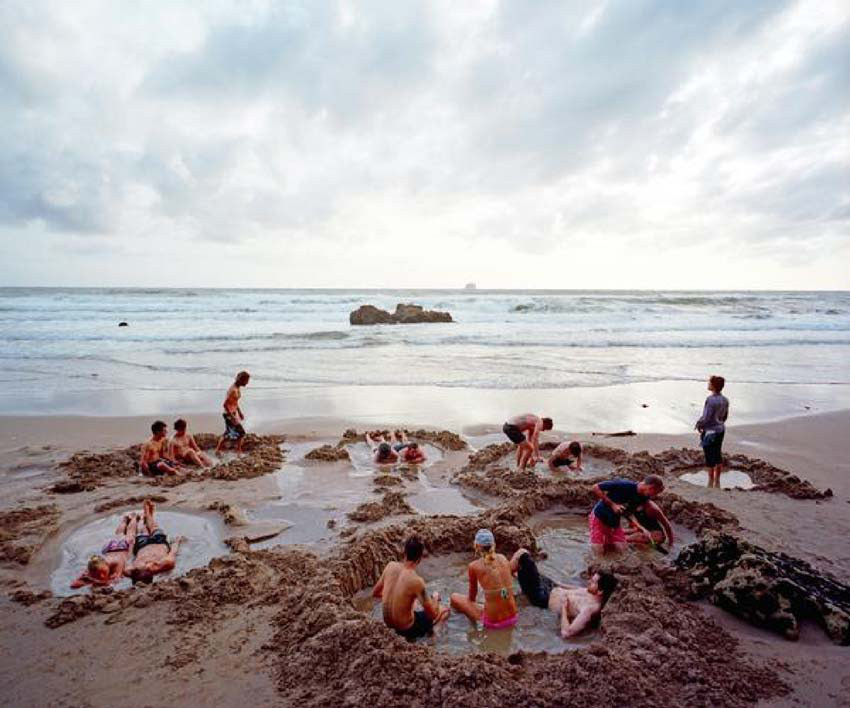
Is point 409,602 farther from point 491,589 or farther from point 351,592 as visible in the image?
point 351,592

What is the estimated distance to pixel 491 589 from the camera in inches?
185

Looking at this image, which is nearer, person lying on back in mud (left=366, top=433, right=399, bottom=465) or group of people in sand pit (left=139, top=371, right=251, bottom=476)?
group of people in sand pit (left=139, top=371, right=251, bottom=476)

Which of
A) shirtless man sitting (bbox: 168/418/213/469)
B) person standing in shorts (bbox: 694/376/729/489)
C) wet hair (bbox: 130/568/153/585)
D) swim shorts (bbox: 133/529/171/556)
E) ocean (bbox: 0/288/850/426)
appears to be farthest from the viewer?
ocean (bbox: 0/288/850/426)

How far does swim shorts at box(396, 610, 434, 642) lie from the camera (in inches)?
177

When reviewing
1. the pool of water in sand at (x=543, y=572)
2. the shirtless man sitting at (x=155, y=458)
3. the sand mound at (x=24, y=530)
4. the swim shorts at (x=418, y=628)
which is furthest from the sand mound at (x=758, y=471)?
the sand mound at (x=24, y=530)

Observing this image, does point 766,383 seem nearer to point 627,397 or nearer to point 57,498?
point 627,397

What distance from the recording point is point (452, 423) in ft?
38.3

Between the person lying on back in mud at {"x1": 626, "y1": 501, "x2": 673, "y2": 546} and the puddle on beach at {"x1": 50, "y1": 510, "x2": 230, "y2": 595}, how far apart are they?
15.8 ft

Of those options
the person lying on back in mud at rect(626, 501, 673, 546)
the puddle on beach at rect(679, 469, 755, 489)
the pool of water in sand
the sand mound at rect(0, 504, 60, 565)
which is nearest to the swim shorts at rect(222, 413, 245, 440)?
the sand mound at rect(0, 504, 60, 565)

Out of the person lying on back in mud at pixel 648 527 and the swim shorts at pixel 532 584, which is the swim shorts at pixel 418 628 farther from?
the person lying on back in mud at pixel 648 527

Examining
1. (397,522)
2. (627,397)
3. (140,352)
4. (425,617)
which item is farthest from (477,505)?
(140,352)

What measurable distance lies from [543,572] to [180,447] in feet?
21.1

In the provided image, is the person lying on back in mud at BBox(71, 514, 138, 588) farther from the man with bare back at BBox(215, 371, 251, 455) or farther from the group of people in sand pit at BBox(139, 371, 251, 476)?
the man with bare back at BBox(215, 371, 251, 455)

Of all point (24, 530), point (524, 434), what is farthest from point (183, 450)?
point (524, 434)
